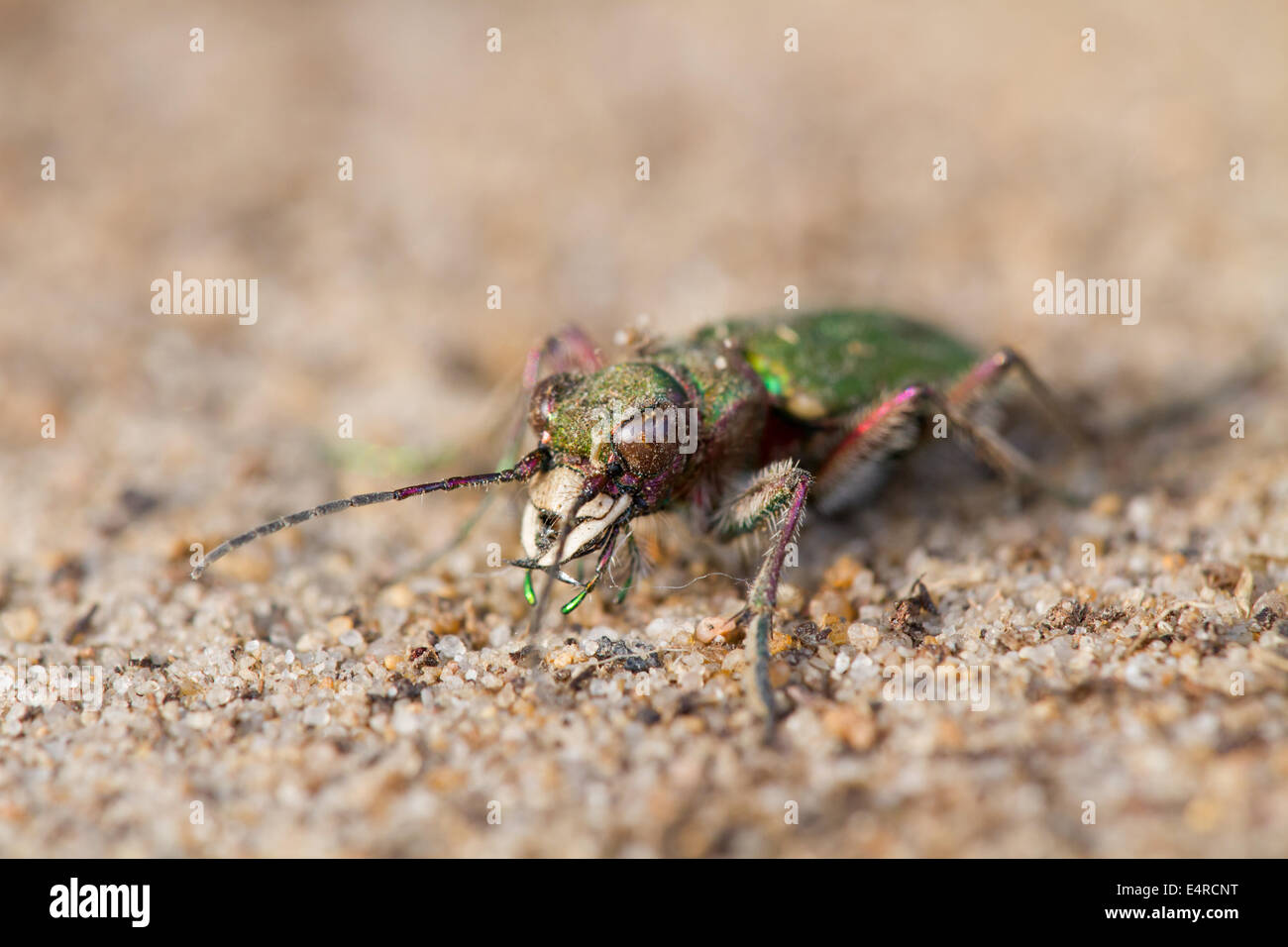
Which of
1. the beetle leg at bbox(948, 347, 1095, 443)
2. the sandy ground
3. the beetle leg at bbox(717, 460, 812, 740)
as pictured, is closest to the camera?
the sandy ground

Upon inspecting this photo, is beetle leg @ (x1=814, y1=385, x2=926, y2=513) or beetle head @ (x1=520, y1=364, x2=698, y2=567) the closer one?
beetle head @ (x1=520, y1=364, x2=698, y2=567)

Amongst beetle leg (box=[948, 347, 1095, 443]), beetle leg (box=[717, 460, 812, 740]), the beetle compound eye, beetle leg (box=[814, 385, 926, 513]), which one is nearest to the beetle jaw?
the beetle compound eye

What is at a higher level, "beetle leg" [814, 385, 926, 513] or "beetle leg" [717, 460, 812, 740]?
"beetle leg" [814, 385, 926, 513]

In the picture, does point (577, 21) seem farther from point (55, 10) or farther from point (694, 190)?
point (55, 10)

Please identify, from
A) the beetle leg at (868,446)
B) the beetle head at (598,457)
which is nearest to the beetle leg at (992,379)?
the beetle leg at (868,446)

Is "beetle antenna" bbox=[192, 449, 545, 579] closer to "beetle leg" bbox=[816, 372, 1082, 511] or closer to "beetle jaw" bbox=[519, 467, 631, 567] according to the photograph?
"beetle jaw" bbox=[519, 467, 631, 567]

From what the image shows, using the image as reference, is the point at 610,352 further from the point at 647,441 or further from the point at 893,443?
the point at 893,443

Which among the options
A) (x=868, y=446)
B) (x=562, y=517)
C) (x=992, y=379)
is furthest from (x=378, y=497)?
(x=992, y=379)
